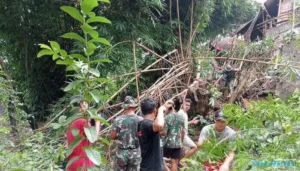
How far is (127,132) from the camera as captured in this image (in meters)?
3.04

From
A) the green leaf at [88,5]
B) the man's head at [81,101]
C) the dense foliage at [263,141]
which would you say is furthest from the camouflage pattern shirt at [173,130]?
the green leaf at [88,5]

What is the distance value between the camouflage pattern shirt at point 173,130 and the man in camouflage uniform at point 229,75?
258 centimetres

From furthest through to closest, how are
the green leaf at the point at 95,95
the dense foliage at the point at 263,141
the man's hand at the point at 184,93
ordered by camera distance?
the man's hand at the point at 184,93, the dense foliage at the point at 263,141, the green leaf at the point at 95,95

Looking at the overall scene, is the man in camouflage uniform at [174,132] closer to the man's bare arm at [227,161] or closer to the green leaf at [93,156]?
the man's bare arm at [227,161]

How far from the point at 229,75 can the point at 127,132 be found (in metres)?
3.65

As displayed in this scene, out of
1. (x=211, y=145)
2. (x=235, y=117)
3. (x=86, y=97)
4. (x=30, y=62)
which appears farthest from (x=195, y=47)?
(x=86, y=97)

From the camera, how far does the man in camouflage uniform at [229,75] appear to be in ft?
20.0

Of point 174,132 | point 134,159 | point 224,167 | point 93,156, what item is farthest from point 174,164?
point 93,156

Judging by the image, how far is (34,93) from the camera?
6.16 m

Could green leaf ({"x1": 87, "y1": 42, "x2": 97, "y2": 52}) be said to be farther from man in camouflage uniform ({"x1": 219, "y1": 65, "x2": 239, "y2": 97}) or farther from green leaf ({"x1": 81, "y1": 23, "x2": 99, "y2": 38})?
man in camouflage uniform ({"x1": 219, "y1": 65, "x2": 239, "y2": 97})

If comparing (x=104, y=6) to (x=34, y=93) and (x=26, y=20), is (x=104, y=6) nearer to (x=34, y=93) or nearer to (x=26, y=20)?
(x=26, y=20)

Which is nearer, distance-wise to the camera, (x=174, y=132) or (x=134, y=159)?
(x=134, y=159)

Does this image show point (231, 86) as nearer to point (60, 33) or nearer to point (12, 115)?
point (60, 33)

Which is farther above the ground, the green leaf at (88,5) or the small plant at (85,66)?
the green leaf at (88,5)
